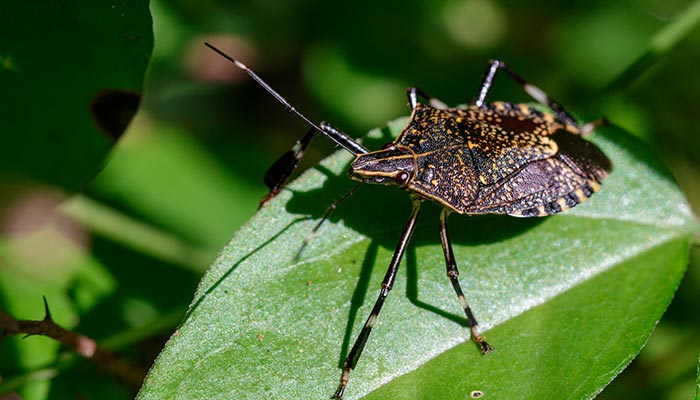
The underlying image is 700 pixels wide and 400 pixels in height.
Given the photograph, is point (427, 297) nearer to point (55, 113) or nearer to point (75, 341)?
point (75, 341)

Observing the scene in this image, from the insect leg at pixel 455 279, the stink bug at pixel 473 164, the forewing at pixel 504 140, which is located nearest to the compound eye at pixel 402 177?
the stink bug at pixel 473 164

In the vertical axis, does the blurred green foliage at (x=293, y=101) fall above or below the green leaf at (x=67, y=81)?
A: above

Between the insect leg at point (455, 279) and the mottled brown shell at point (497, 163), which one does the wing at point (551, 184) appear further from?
the insect leg at point (455, 279)

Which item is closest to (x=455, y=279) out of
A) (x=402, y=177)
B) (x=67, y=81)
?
(x=402, y=177)

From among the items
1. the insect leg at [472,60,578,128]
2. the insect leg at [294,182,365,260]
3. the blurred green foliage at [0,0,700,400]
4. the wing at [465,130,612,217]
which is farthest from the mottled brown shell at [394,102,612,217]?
the blurred green foliage at [0,0,700,400]

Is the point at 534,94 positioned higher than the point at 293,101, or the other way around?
the point at 293,101

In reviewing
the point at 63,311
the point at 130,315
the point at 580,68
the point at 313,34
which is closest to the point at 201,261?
the point at 130,315

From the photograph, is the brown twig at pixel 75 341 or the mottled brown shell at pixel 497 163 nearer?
the brown twig at pixel 75 341

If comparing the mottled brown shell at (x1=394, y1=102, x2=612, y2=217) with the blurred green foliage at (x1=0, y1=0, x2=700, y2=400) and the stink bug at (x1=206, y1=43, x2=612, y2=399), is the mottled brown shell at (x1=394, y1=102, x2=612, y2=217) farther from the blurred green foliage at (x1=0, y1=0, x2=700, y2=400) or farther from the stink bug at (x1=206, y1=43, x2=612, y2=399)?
the blurred green foliage at (x1=0, y1=0, x2=700, y2=400)
